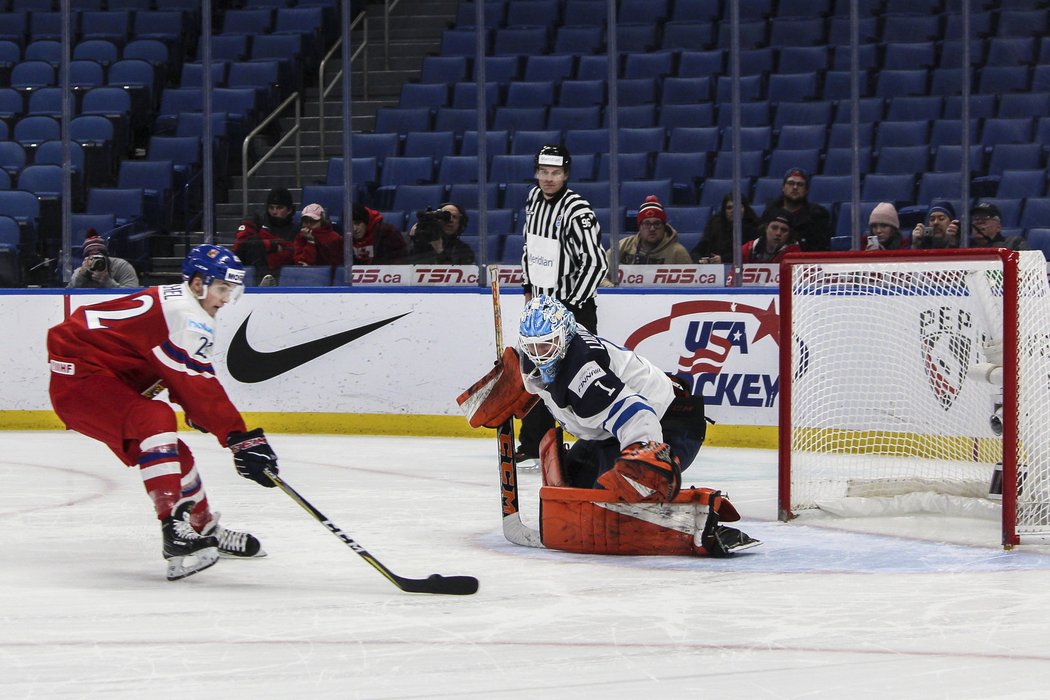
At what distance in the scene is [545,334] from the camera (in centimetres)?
429

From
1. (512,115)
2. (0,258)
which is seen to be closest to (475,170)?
(512,115)

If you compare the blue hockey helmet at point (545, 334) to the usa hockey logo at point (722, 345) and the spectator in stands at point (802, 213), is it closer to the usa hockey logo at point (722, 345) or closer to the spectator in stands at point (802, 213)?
the usa hockey logo at point (722, 345)

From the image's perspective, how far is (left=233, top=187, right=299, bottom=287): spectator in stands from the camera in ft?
27.1

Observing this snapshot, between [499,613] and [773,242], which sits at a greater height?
[773,242]

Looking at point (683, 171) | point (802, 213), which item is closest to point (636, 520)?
point (802, 213)

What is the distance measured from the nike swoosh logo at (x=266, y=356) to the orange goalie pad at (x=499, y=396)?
3.63 metres

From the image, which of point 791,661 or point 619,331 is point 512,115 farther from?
point 791,661

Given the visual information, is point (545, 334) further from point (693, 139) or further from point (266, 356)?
point (693, 139)

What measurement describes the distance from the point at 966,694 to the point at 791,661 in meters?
0.38

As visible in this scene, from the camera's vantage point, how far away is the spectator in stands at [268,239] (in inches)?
325

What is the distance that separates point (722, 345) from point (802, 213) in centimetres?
76

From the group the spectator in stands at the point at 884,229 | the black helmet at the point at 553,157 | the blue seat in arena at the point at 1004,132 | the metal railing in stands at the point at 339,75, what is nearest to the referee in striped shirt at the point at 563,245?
the black helmet at the point at 553,157

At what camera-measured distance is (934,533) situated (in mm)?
4879

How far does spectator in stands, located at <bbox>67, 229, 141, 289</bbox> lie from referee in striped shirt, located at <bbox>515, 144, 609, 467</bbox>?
3.19 m
